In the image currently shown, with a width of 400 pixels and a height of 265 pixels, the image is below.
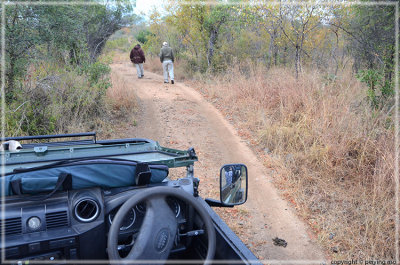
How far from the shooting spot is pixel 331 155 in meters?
5.46

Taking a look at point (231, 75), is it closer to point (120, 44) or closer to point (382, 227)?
point (382, 227)

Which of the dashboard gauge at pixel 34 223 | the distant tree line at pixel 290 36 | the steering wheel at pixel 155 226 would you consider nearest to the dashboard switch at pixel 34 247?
the dashboard gauge at pixel 34 223

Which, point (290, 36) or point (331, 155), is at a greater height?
point (290, 36)

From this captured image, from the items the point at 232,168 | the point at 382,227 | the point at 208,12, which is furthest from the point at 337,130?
the point at 208,12

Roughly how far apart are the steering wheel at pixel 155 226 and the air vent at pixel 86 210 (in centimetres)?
27

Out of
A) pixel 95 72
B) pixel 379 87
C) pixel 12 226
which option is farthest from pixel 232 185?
pixel 95 72

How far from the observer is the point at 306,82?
796cm

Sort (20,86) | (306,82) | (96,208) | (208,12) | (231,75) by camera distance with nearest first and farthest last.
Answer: (96,208) < (20,86) < (306,82) < (231,75) < (208,12)

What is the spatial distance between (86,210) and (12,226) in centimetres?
41

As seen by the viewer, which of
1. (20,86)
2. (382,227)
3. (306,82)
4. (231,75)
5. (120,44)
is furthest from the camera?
(120,44)

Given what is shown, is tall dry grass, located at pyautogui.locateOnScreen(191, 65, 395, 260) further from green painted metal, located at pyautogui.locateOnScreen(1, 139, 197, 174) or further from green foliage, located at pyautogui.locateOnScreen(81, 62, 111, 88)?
green foliage, located at pyautogui.locateOnScreen(81, 62, 111, 88)

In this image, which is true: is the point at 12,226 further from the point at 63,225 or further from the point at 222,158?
the point at 222,158

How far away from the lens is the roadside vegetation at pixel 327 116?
14.1 feet

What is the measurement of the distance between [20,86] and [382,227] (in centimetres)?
635
